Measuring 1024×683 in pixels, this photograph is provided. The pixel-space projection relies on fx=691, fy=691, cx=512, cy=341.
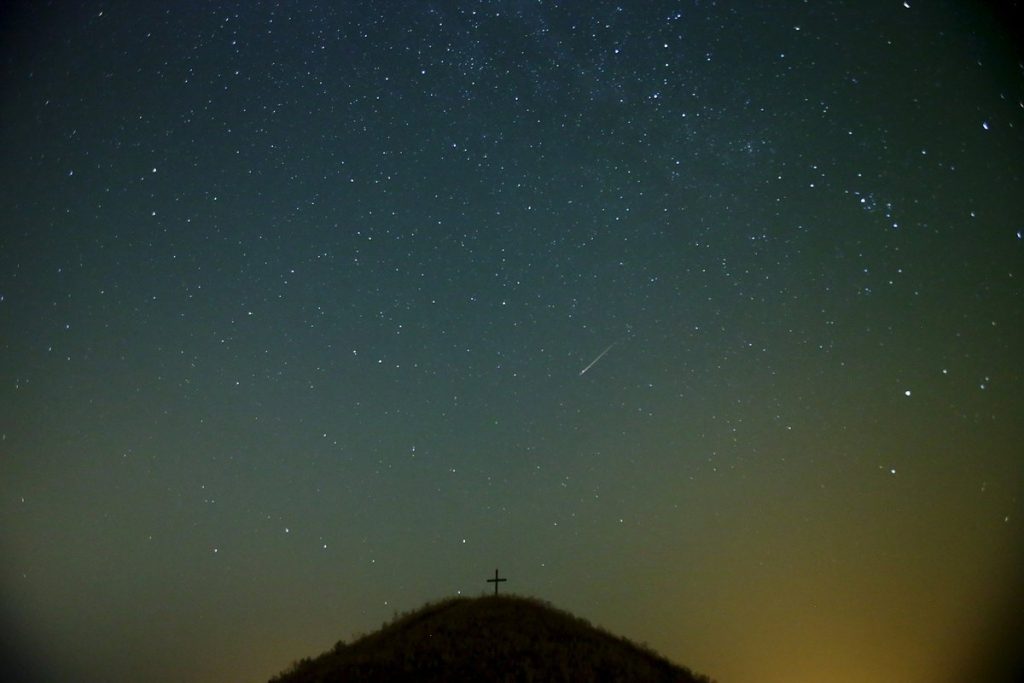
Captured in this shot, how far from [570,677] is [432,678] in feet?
9.38

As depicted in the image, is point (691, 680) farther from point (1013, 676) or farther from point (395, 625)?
point (1013, 676)

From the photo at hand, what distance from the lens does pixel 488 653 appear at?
50.4ft

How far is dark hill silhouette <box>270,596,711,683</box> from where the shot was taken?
1444 cm

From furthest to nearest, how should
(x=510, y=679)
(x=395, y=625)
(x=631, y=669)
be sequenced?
(x=395, y=625)
(x=631, y=669)
(x=510, y=679)

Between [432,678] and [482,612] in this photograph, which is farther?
[482,612]

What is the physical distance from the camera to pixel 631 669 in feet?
51.0

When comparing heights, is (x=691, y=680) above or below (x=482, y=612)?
below

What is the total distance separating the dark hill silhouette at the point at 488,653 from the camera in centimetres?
1444

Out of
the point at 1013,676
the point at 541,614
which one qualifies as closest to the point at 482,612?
the point at 541,614

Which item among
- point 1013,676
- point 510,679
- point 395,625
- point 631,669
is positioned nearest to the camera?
point 510,679

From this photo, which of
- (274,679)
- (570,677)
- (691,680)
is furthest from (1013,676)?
(274,679)

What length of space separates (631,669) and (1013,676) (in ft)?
73.6

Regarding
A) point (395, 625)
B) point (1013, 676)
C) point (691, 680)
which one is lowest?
point (1013, 676)

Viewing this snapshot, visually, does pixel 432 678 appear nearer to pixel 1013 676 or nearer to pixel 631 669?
pixel 631 669
